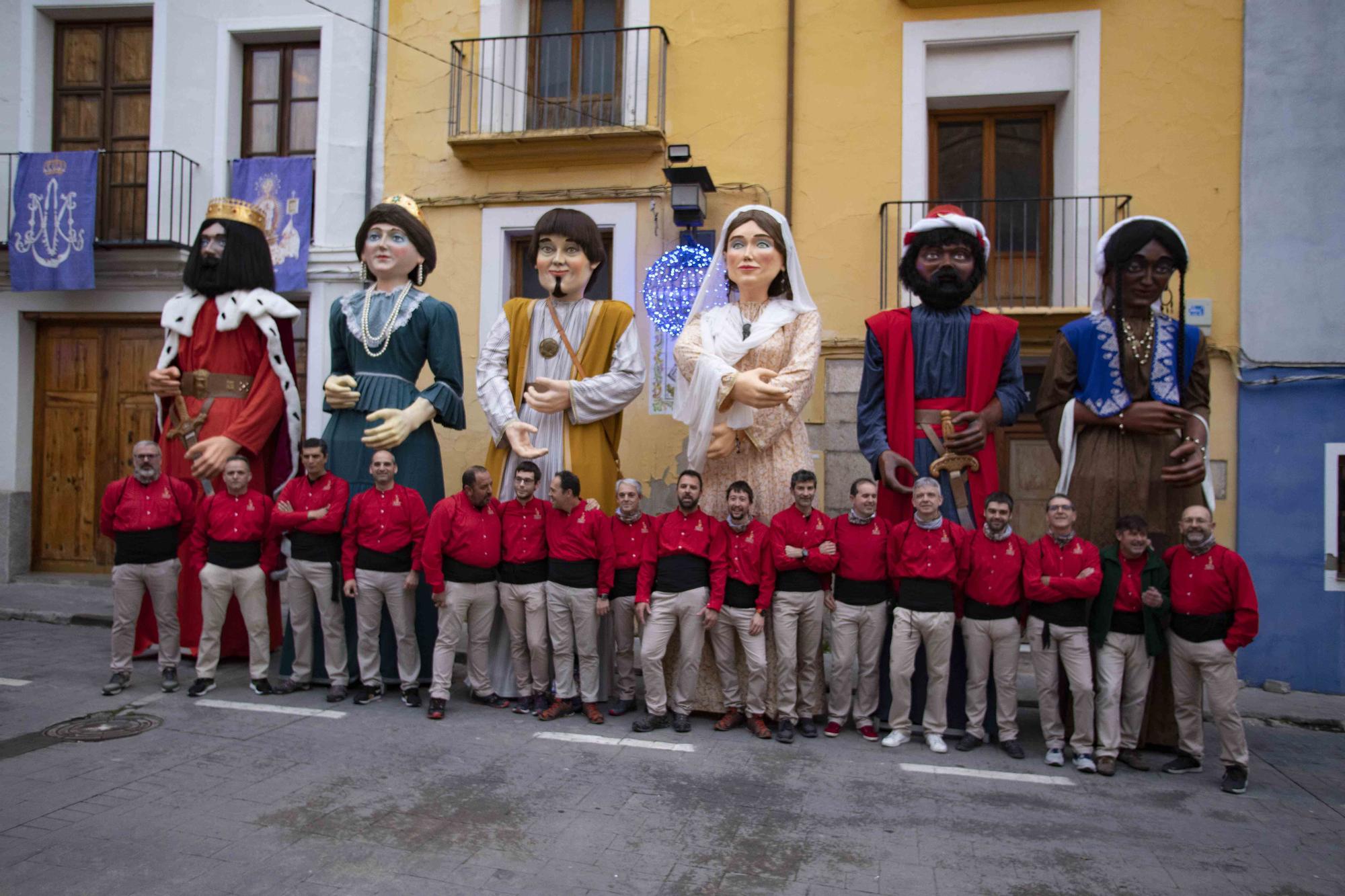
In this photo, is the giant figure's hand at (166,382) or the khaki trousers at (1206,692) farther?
the giant figure's hand at (166,382)

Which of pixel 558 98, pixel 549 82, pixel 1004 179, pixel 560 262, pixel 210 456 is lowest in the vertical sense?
pixel 210 456

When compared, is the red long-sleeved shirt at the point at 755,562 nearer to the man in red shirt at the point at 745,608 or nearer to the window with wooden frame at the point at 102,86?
the man in red shirt at the point at 745,608

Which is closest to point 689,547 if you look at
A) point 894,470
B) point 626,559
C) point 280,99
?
point 626,559

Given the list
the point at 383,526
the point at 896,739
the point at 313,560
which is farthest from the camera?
the point at 313,560

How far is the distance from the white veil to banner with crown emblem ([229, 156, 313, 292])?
4546 mm

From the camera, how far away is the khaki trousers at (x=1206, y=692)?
433cm

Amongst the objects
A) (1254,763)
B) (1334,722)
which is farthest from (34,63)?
(1334,722)

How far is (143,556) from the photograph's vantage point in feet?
17.8

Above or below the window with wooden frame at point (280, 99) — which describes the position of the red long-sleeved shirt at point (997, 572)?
below

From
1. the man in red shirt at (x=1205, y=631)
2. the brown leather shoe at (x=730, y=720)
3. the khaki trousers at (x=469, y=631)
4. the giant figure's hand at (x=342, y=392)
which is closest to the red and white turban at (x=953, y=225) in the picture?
the man in red shirt at (x=1205, y=631)

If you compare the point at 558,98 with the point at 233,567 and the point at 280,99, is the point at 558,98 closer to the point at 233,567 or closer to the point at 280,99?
the point at 280,99

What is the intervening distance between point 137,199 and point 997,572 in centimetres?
794

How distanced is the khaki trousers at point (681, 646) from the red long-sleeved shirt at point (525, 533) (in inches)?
26.9

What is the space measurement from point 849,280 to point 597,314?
116 inches
